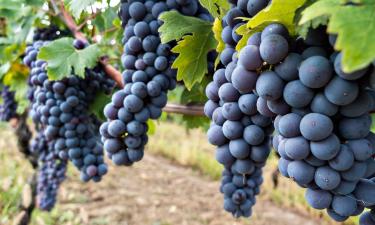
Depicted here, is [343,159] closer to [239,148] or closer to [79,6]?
[239,148]

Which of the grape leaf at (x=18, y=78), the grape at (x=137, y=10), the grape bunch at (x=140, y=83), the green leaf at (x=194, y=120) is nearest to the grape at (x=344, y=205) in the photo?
the grape bunch at (x=140, y=83)

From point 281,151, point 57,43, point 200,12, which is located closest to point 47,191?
point 57,43

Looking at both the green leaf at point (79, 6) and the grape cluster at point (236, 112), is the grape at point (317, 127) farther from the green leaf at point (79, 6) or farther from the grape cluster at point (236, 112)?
the green leaf at point (79, 6)

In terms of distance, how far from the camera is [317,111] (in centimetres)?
59

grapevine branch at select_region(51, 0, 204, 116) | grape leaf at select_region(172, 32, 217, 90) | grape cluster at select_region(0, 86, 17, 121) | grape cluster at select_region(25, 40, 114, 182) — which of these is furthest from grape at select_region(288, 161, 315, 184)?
grape cluster at select_region(0, 86, 17, 121)

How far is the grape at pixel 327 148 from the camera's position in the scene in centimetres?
59

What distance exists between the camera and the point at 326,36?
604 millimetres

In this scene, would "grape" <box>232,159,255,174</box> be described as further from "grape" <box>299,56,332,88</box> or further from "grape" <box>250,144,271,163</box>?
"grape" <box>299,56,332,88</box>

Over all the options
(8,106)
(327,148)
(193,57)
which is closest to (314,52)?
(327,148)

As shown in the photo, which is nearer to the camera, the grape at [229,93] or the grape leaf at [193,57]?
the grape at [229,93]

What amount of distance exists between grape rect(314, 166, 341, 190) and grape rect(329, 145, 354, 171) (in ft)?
0.04

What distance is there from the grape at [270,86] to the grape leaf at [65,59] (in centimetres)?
87

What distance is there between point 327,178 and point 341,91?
142mm

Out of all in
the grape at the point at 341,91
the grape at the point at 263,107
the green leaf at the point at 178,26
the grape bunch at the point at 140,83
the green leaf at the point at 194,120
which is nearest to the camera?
the grape at the point at 341,91
